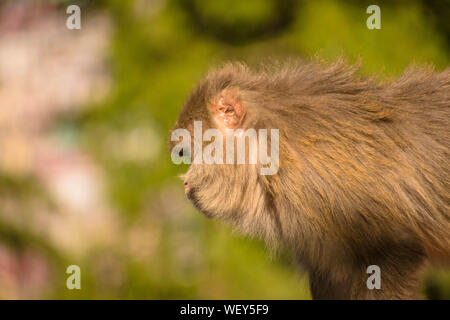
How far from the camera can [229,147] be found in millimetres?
2969

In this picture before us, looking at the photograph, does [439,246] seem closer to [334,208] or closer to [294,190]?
[334,208]

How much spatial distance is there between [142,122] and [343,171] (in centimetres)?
298

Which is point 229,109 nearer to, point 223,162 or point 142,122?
point 223,162

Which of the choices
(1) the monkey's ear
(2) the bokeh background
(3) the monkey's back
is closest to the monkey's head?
(1) the monkey's ear

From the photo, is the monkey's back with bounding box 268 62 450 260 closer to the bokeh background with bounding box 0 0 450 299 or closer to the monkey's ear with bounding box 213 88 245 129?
the monkey's ear with bounding box 213 88 245 129

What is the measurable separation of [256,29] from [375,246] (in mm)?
3159

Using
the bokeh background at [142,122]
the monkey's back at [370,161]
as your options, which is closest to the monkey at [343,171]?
the monkey's back at [370,161]

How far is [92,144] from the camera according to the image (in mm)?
5801

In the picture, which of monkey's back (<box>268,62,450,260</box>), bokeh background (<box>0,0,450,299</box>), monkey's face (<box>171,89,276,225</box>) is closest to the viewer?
monkey's back (<box>268,62,450,260</box>)

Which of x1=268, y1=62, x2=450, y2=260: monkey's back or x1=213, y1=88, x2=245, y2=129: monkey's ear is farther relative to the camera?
x1=213, y1=88, x2=245, y2=129: monkey's ear

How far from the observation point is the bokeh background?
519cm

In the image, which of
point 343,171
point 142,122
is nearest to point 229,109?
point 343,171

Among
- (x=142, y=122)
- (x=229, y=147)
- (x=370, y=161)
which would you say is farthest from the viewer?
(x=142, y=122)

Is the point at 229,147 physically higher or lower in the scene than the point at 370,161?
higher
